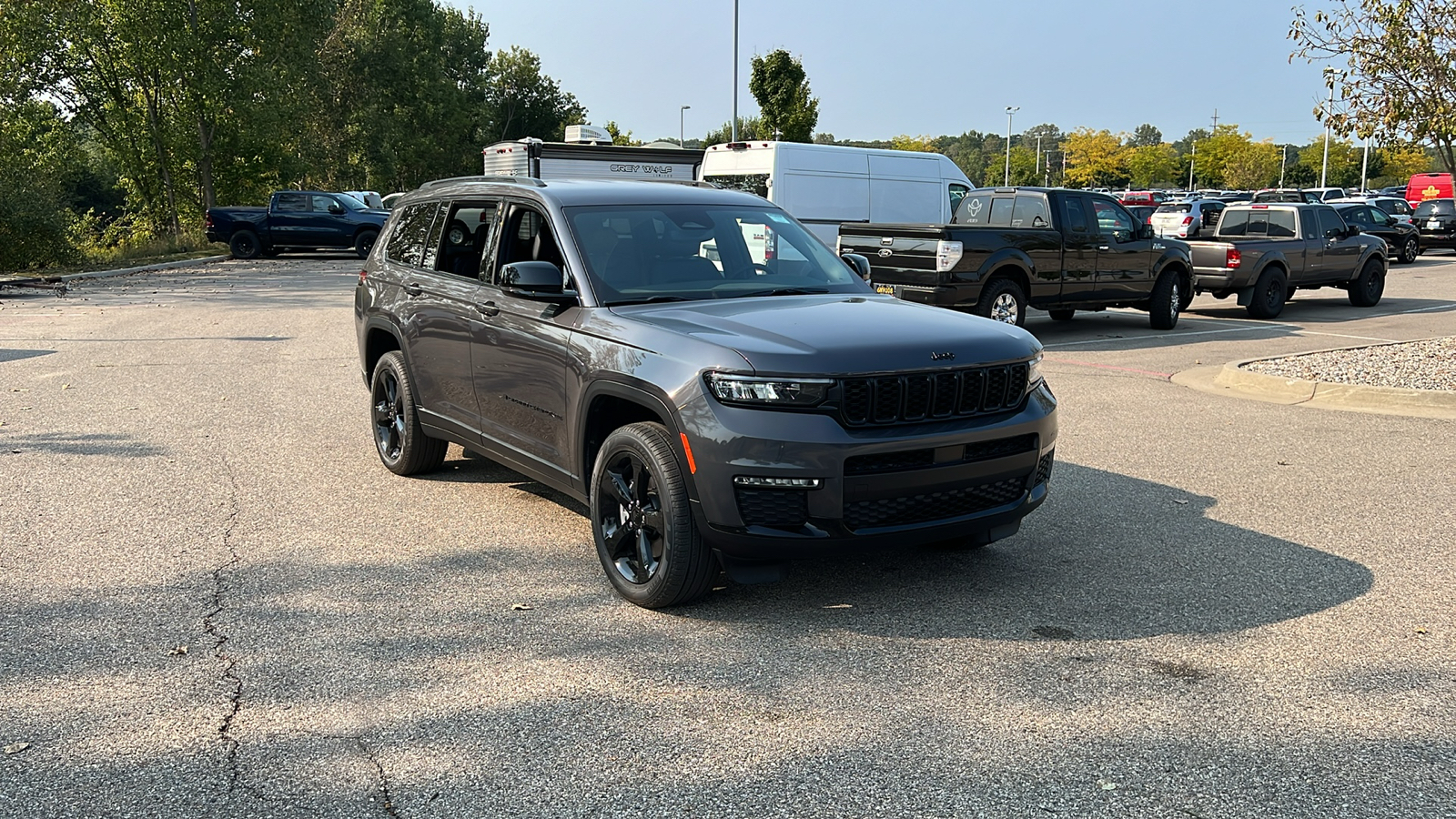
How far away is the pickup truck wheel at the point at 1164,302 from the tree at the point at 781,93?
3362cm

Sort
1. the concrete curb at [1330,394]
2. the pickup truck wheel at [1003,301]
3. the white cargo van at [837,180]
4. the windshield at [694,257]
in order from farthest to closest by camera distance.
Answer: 1. the white cargo van at [837,180]
2. the pickup truck wheel at [1003,301]
3. the concrete curb at [1330,394]
4. the windshield at [694,257]

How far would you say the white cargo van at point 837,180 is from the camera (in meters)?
18.0

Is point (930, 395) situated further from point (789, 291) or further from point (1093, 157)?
point (1093, 157)

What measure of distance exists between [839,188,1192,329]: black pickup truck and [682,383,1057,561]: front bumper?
949cm

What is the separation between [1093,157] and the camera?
343ft

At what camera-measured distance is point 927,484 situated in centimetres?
479

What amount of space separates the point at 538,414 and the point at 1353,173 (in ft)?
391

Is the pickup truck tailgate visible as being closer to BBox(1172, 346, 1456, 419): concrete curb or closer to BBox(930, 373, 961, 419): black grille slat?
BBox(1172, 346, 1456, 419): concrete curb

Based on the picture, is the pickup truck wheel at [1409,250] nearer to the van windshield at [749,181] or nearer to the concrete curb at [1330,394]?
the van windshield at [749,181]

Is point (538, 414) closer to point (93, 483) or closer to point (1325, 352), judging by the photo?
point (93, 483)

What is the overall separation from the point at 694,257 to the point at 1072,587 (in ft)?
7.78

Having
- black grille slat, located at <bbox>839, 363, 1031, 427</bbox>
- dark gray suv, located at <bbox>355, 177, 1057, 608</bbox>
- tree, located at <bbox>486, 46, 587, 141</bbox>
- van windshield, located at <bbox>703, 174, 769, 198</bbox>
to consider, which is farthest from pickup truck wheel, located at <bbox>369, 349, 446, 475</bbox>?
tree, located at <bbox>486, 46, 587, 141</bbox>

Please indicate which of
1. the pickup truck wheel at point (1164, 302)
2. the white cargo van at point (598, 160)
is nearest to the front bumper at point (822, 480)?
the pickup truck wheel at point (1164, 302)

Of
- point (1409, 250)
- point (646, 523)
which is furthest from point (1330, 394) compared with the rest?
point (1409, 250)
